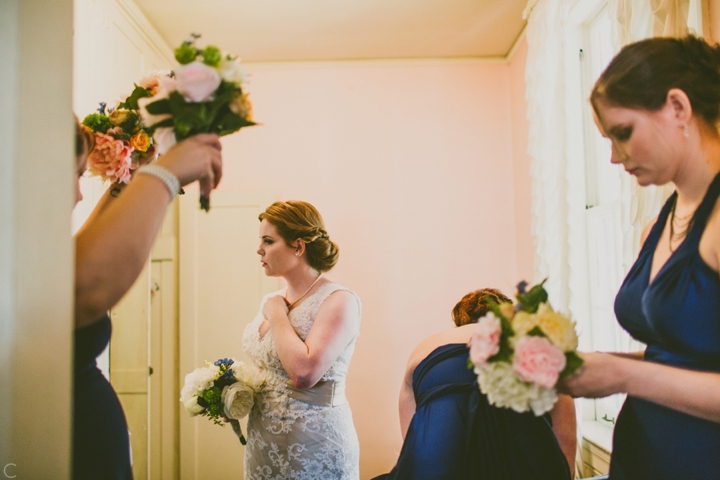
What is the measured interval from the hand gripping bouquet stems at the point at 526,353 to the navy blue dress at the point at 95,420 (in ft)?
2.24

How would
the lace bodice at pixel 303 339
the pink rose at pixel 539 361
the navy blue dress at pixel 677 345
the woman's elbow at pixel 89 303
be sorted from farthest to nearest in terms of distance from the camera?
1. the lace bodice at pixel 303 339
2. the navy blue dress at pixel 677 345
3. the pink rose at pixel 539 361
4. the woman's elbow at pixel 89 303

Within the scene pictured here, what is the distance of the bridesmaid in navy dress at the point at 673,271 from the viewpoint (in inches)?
31.2

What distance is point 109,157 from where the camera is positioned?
99 cm

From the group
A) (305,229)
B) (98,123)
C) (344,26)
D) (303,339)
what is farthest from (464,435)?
(344,26)

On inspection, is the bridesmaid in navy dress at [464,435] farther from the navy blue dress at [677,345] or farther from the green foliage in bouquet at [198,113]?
the green foliage in bouquet at [198,113]

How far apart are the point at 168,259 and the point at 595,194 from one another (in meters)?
2.65

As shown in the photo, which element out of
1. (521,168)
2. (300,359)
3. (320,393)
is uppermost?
(521,168)

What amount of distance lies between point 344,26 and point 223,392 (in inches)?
94.5

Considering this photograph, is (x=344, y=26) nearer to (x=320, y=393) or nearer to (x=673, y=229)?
(x=320, y=393)

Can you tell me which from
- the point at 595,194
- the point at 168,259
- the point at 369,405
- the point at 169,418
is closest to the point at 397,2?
the point at 595,194

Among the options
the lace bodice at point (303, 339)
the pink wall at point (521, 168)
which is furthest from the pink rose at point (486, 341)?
the pink wall at point (521, 168)

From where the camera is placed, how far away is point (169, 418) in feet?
8.96

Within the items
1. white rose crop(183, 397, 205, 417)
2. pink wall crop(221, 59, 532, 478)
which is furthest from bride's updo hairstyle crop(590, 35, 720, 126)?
pink wall crop(221, 59, 532, 478)

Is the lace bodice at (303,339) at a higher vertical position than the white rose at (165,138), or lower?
lower
